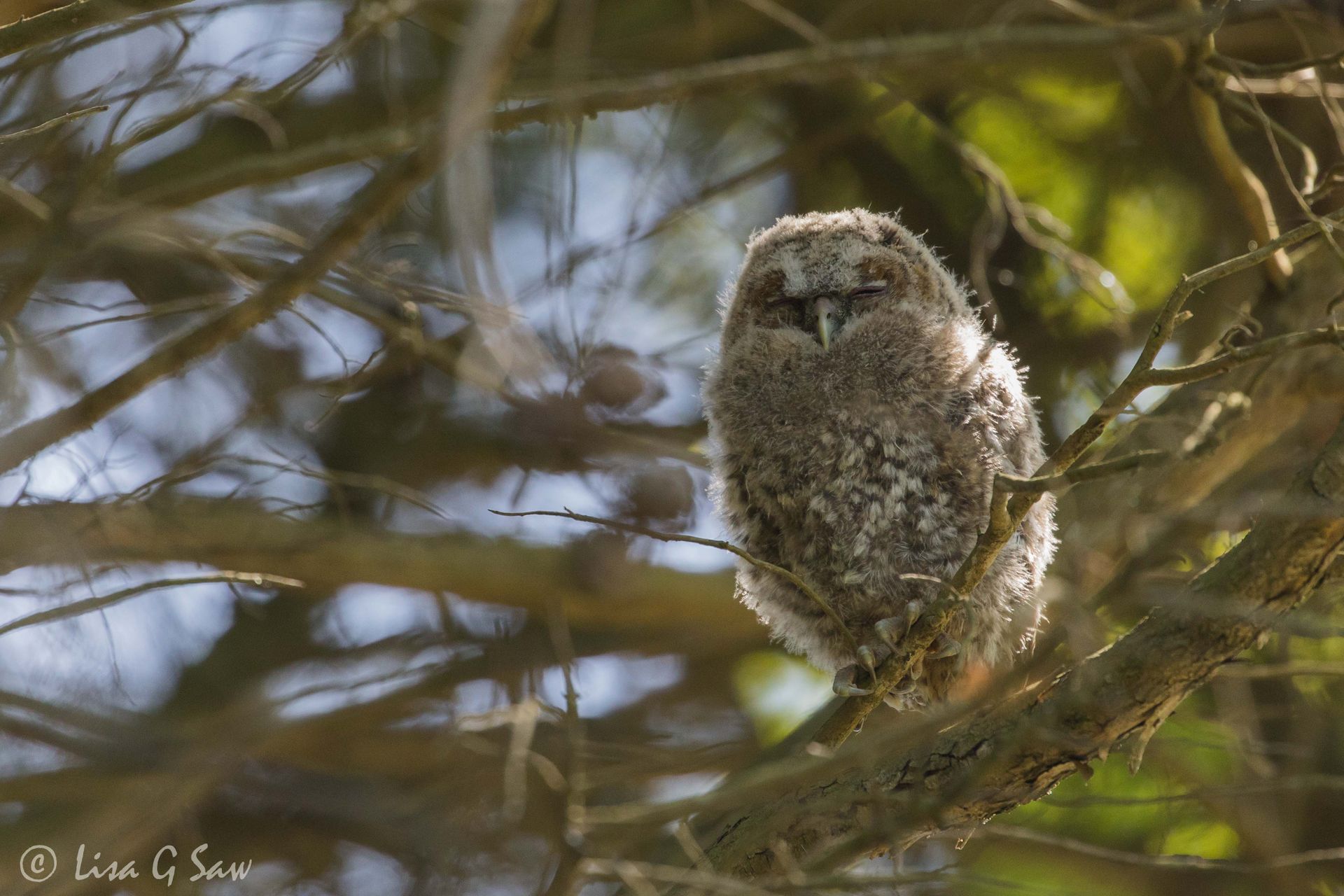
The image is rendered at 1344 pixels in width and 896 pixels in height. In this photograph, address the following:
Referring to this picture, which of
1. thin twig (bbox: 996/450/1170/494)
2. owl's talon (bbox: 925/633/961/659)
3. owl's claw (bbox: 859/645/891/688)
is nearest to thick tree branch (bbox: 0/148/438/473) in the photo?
thin twig (bbox: 996/450/1170/494)

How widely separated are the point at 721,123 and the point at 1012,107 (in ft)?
4.74

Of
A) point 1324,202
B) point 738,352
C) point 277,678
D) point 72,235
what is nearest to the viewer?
point 72,235

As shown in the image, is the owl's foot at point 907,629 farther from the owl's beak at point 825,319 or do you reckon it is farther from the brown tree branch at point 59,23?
the brown tree branch at point 59,23

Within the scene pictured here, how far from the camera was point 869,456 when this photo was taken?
2926 millimetres

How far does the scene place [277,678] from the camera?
13.8ft

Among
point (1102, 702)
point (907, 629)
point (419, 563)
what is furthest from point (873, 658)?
point (419, 563)

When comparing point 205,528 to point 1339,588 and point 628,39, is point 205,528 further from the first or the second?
point 1339,588

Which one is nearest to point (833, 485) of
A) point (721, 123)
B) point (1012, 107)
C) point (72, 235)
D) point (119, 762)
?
point (72, 235)

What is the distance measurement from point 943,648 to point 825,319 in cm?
96

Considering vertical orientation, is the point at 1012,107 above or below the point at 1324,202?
above

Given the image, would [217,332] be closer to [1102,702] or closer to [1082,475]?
[1082,475]

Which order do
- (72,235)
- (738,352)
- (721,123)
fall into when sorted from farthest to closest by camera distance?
(721,123) < (738,352) < (72,235)

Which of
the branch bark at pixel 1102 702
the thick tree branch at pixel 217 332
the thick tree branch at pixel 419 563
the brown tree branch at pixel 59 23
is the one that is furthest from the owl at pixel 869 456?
the brown tree branch at pixel 59 23

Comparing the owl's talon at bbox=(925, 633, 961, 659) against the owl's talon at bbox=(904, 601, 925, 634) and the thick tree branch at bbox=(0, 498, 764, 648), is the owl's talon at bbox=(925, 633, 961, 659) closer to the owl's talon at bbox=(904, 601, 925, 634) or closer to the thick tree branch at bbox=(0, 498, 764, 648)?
the owl's talon at bbox=(904, 601, 925, 634)
